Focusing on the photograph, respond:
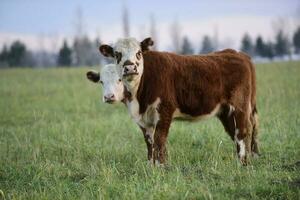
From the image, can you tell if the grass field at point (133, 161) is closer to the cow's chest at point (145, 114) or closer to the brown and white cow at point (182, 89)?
the brown and white cow at point (182, 89)

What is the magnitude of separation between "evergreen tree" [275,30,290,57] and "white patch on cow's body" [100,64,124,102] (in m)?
85.4

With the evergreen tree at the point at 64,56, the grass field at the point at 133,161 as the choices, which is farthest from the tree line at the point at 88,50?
the grass field at the point at 133,161

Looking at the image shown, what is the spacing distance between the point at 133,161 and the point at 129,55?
2027 mm

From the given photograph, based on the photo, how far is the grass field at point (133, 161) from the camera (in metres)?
6.49

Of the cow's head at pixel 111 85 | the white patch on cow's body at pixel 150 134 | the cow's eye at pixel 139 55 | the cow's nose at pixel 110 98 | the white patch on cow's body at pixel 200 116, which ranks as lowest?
the white patch on cow's body at pixel 150 134

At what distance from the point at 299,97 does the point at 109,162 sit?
398 inches

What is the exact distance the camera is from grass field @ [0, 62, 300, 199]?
256 inches

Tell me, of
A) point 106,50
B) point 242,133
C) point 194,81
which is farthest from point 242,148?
point 106,50

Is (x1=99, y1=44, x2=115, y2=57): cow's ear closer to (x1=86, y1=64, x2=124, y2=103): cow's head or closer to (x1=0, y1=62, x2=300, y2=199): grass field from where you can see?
(x1=86, y1=64, x2=124, y2=103): cow's head

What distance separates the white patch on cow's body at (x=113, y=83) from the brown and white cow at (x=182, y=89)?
115 millimetres

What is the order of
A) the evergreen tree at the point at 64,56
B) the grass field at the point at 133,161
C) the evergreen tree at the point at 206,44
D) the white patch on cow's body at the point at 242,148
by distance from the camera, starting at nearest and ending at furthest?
the grass field at the point at 133,161, the white patch on cow's body at the point at 242,148, the evergreen tree at the point at 64,56, the evergreen tree at the point at 206,44

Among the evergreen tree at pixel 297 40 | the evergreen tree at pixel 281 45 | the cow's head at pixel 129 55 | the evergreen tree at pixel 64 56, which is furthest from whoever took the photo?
the evergreen tree at pixel 297 40

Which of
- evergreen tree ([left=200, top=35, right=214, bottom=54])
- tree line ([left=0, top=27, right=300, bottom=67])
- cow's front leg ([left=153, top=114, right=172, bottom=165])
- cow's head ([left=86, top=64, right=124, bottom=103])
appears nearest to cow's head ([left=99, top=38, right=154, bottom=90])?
cow's head ([left=86, top=64, right=124, bottom=103])

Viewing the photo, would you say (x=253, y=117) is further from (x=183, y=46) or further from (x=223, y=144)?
(x=183, y=46)
